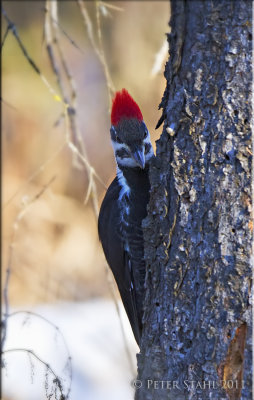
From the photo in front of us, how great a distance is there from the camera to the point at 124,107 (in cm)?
249

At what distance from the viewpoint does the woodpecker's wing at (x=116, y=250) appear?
254 centimetres

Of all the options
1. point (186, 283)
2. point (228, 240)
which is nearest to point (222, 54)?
point (228, 240)

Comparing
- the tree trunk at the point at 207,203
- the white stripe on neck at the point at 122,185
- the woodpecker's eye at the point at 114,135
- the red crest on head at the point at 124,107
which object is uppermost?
the red crest on head at the point at 124,107

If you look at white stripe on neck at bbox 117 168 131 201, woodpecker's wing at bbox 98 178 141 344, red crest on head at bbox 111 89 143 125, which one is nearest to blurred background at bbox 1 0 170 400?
woodpecker's wing at bbox 98 178 141 344

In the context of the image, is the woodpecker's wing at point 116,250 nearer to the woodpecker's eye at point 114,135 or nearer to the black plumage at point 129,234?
the black plumage at point 129,234

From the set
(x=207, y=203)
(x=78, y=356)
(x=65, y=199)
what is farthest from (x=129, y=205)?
(x=65, y=199)

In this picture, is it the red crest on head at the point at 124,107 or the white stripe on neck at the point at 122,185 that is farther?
the white stripe on neck at the point at 122,185

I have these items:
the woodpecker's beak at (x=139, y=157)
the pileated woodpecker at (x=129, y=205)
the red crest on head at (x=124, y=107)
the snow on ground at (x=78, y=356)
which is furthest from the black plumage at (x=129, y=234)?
the snow on ground at (x=78, y=356)

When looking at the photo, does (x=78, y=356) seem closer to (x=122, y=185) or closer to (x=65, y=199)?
(x=65, y=199)

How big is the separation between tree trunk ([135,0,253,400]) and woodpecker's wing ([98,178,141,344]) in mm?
683

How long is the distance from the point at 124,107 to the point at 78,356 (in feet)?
8.88

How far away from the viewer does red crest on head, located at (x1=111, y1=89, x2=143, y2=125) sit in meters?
2.46

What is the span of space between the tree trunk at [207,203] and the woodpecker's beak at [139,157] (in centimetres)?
53

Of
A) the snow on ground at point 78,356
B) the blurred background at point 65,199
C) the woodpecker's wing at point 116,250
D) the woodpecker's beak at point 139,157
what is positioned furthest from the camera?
the blurred background at point 65,199
